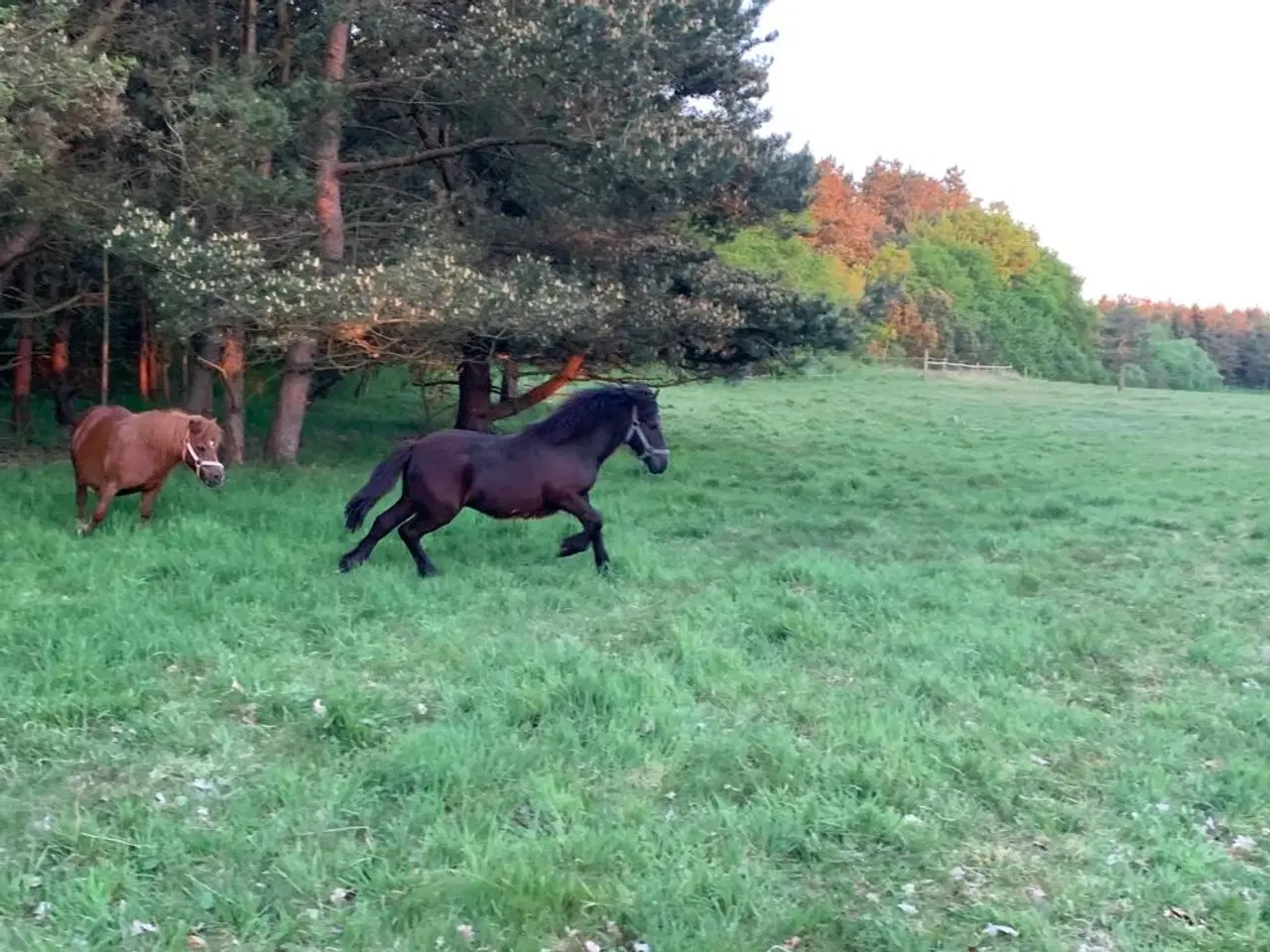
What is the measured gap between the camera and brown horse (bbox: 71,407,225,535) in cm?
944

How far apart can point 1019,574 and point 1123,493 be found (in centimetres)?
667

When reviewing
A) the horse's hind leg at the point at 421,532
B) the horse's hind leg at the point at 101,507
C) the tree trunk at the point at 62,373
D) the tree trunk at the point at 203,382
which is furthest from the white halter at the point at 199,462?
the tree trunk at the point at 62,373

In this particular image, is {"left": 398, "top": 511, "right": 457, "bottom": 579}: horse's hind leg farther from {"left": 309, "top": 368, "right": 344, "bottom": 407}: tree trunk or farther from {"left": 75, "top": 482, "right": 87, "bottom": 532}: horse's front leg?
{"left": 309, "top": 368, "right": 344, "bottom": 407}: tree trunk

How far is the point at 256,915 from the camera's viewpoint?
3.49 m

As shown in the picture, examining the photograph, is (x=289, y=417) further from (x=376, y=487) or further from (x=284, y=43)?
(x=376, y=487)

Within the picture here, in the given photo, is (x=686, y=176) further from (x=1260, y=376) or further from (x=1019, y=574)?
(x=1260, y=376)

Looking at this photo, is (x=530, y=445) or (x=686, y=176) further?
(x=686, y=176)

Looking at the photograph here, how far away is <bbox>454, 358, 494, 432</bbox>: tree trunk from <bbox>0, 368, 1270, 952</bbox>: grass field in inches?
282

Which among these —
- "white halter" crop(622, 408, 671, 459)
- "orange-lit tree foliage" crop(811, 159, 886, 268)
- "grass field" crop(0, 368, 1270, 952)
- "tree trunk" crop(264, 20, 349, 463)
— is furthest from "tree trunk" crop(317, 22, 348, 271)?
"orange-lit tree foliage" crop(811, 159, 886, 268)

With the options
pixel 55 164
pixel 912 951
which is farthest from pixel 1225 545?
pixel 55 164

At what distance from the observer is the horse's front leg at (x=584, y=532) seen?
8742 millimetres

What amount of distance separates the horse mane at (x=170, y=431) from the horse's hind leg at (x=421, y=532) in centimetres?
242

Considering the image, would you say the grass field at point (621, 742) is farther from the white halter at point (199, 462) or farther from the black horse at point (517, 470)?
the white halter at point (199, 462)

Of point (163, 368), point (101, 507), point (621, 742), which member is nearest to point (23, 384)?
point (163, 368)
